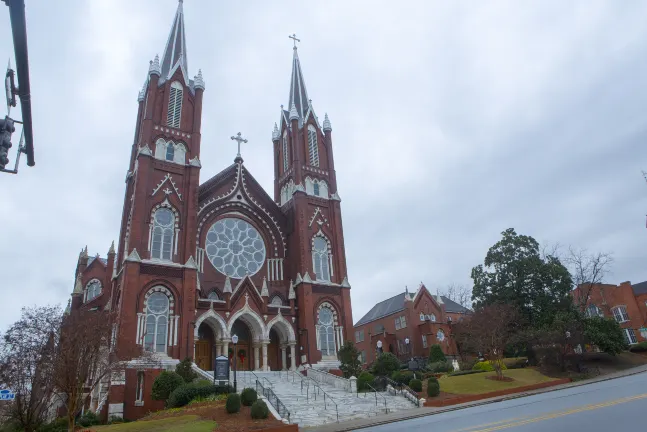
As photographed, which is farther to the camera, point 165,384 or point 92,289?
point 92,289

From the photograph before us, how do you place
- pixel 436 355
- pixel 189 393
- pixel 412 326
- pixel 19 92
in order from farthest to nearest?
pixel 412 326 < pixel 436 355 < pixel 189 393 < pixel 19 92

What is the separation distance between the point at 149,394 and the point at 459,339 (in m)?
31.7

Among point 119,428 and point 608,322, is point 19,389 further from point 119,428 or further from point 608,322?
point 608,322

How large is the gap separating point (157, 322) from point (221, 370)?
322 inches

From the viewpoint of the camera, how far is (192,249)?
3369 cm

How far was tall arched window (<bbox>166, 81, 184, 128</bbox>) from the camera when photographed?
38.5 metres

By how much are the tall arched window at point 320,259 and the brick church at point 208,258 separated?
99mm

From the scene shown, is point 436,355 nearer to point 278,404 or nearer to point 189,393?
point 278,404

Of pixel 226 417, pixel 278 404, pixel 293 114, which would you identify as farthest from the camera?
pixel 293 114

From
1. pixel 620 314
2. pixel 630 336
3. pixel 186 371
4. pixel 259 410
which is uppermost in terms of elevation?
pixel 620 314

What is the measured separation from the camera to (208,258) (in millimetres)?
36531

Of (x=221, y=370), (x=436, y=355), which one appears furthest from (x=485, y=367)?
(x=221, y=370)

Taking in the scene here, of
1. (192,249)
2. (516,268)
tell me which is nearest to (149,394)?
(192,249)

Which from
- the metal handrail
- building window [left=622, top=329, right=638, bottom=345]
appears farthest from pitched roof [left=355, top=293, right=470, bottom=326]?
the metal handrail
